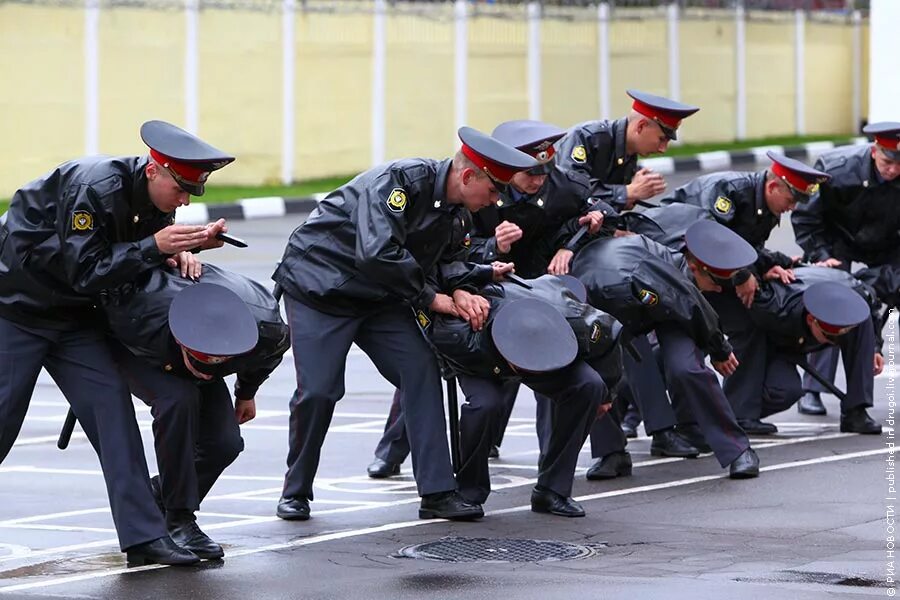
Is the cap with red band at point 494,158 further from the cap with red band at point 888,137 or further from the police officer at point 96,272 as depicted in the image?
the cap with red band at point 888,137

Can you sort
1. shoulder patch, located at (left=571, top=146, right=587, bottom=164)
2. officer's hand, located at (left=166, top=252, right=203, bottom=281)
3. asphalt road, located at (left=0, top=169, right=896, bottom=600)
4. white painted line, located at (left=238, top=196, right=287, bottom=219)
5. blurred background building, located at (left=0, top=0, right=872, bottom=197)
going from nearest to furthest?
asphalt road, located at (left=0, top=169, right=896, bottom=600) < officer's hand, located at (left=166, top=252, right=203, bottom=281) < shoulder patch, located at (left=571, top=146, right=587, bottom=164) < blurred background building, located at (left=0, top=0, right=872, bottom=197) < white painted line, located at (left=238, top=196, right=287, bottom=219)

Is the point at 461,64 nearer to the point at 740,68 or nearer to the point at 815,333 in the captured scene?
the point at 740,68

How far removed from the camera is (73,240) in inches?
298

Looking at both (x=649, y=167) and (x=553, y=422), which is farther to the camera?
(x=649, y=167)

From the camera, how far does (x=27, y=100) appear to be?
73.9 feet

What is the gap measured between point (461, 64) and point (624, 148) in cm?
1632

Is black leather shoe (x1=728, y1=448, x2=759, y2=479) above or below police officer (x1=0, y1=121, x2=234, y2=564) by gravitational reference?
below

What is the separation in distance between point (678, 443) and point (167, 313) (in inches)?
151

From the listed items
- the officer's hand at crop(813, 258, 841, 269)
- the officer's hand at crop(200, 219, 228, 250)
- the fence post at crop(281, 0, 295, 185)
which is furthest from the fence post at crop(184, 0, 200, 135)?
the officer's hand at crop(200, 219, 228, 250)

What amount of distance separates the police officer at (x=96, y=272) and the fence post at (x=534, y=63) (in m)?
20.3

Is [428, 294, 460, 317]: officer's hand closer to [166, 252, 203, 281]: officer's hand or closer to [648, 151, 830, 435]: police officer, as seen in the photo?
[166, 252, 203, 281]: officer's hand

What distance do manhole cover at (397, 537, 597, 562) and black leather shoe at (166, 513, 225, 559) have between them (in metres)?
0.76

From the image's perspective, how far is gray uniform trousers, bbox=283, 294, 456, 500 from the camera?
8945mm

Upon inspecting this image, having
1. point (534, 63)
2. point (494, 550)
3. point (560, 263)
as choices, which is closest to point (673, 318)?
point (560, 263)
